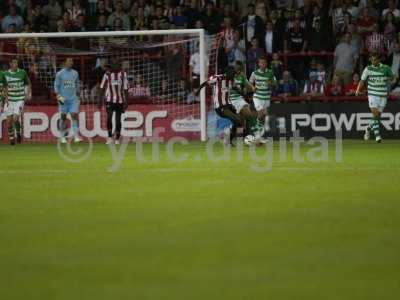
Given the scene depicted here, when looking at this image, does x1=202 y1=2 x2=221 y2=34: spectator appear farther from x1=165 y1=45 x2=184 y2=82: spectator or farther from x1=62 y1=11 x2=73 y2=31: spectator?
x1=62 y1=11 x2=73 y2=31: spectator

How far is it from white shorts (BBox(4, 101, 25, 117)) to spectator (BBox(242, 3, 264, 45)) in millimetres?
5750

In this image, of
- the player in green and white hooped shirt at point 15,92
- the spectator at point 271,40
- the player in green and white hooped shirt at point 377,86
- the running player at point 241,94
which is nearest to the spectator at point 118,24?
the player in green and white hooped shirt at point 15,92

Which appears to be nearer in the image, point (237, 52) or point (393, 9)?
point (393, 9)

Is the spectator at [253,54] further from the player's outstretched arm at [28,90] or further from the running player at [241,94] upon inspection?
the player's outstretched arm at [28,90]

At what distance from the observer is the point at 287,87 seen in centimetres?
2586

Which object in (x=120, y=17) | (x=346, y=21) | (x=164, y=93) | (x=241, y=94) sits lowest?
(x=164, y=93)

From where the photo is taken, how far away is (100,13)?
27656 millimetres

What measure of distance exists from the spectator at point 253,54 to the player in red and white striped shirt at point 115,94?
125 inches

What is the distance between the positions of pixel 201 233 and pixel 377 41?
16.7m

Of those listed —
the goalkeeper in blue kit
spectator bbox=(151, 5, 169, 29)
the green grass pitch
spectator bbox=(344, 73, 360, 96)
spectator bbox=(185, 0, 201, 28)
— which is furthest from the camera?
spectator bbox=(185, 0, 201, 28)

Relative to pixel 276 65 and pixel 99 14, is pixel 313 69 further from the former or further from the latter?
pixel 99 14

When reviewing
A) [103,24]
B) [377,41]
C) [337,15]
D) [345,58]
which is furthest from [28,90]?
[377,41]

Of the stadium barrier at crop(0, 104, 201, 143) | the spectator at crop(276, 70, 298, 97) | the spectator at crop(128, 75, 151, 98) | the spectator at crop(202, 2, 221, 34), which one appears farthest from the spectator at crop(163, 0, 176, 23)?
the spectator at crop(276, 70, 298, 97)

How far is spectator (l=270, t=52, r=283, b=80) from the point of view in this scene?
1014 inches
